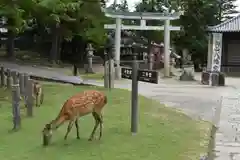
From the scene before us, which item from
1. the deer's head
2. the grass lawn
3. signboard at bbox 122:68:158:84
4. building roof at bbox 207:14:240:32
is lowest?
the grass lawn

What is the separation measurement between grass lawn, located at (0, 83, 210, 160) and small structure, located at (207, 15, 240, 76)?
20872mm

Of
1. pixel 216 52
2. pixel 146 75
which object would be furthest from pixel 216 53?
pixel 146 75

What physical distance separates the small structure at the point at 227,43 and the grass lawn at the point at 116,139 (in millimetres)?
20872

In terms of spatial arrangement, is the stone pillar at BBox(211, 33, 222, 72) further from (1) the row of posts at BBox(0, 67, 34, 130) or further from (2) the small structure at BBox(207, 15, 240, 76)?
(1) the row of posts at BBox(0, 67, 34, 130)

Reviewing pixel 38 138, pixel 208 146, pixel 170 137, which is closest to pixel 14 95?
pixel 38 138

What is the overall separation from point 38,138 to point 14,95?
110 centimetres

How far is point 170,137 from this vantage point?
7848 millimetres

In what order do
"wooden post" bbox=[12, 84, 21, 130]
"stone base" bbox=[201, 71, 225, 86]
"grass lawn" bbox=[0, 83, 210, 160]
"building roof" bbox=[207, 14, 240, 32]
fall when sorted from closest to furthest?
1. "grass lawn" bbox=[0, 83, 210, 160]
2. "wooden post" bbox=[12, 84, 21, 130]
3. "stone base" bbox=[201, 71, 225, 86]
4. "building roof" bbox=[207, 14, 240, 32]

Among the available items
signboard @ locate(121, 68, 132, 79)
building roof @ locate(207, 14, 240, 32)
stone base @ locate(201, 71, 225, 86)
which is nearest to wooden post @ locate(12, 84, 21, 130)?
signboard @ locate(121, 68, 132, 79)

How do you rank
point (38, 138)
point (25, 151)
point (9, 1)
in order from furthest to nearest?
point (9, 1) → point (38, 138) → point (25, 151)

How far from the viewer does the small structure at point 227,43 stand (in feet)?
101

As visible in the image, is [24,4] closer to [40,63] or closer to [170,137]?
[170,137]

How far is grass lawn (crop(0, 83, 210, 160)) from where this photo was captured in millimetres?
6418

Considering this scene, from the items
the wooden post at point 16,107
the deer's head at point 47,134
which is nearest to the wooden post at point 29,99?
the wooden post at point 16,107
